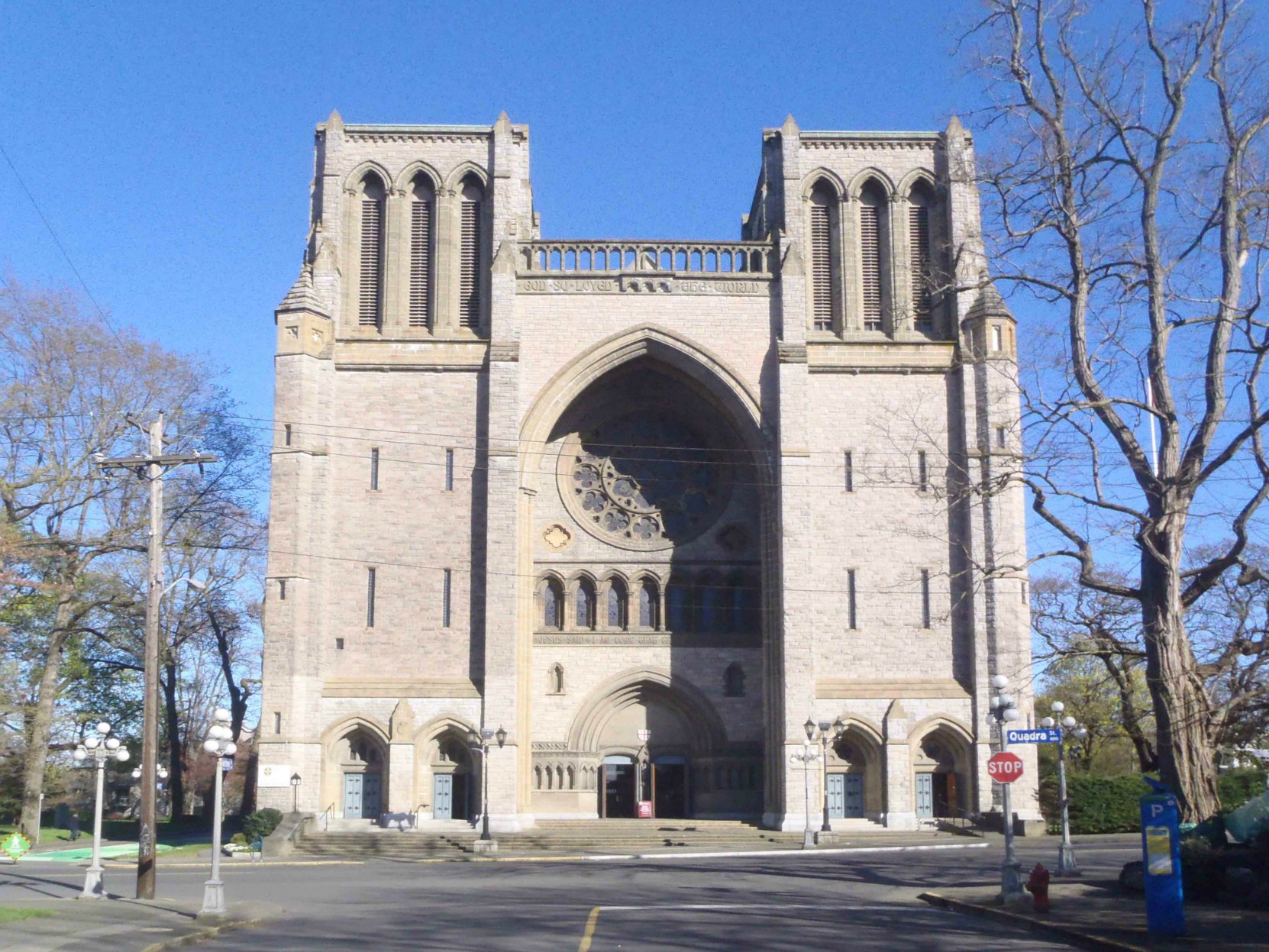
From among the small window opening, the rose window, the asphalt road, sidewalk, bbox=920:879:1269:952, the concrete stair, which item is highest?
the rose window

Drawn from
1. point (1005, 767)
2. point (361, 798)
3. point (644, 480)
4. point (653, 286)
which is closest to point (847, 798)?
point (644, 480)

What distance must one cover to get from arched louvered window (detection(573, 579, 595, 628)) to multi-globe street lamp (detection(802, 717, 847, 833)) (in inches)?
284

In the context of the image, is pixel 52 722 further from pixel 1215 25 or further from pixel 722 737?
pixel 1215 25

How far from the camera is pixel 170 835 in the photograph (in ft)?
146

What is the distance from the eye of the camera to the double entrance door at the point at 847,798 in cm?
3625

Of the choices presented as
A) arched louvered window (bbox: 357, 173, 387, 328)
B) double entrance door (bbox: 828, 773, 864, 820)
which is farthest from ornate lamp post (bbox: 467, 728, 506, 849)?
Result: arched louvered window (bbox: 357, 173, 387, 328)

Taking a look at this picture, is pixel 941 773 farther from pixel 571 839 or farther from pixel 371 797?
pixel 371 797

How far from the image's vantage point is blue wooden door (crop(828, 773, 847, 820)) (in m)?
36.2

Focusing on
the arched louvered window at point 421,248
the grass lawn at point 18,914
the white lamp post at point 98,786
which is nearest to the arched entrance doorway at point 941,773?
the arched louvered window at point 421,248

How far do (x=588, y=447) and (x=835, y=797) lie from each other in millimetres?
12119

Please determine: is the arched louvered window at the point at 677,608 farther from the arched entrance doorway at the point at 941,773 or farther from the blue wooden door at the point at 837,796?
the arched entrance doorway at the point at 941,773

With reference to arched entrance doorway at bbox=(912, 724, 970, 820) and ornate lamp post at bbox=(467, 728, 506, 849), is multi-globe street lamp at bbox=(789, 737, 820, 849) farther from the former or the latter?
ornate lamp post at bbox=(467, 728, 506, 849)

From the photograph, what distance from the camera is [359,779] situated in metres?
36.0

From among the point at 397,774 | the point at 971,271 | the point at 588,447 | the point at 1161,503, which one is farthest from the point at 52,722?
the point at 1161,503
